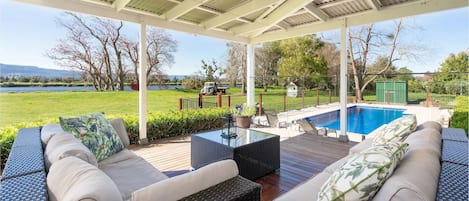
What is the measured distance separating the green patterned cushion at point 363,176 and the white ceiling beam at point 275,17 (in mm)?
3129

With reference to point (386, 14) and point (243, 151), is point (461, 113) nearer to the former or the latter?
point (386, 14)

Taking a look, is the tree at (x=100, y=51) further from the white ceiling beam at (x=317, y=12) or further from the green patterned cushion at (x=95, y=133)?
the white ceiling beam at (x=317, y=12)

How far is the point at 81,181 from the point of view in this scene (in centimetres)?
109

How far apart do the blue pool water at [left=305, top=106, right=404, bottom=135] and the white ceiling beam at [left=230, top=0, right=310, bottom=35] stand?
350 cm

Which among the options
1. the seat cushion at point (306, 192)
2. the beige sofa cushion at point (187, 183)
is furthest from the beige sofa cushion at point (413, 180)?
the beige sofa cushion at point (187, 183)

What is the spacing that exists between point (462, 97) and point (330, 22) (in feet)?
10.6

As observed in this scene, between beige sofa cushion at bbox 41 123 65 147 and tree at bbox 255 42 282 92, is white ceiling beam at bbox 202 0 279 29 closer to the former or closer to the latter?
beige sofa cushion at bbox 41 123 65 147

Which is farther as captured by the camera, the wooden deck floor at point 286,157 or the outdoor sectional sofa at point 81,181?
the wooden deck floor at point 286,157

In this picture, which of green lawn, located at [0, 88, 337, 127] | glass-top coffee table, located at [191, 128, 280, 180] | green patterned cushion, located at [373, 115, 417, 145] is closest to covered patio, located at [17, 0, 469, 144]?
glass-top coffee table, located at [191, 128, 280, 180]

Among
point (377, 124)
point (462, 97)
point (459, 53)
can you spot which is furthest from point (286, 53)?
point (462, 97)

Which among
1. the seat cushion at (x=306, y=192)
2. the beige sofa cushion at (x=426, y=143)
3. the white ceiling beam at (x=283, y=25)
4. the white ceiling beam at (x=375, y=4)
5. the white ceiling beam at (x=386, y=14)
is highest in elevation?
the white ceiling beam at (x=283, y=25)

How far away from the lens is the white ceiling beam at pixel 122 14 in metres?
3.61

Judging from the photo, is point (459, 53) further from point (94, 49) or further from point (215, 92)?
point (94, 49)

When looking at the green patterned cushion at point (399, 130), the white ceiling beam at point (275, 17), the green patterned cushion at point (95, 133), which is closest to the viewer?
the green patterned cushion at point (399, 130)
